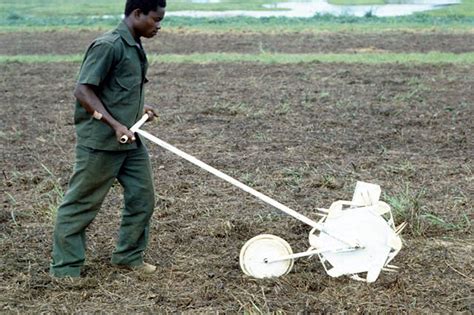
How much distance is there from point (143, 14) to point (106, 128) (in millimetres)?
643

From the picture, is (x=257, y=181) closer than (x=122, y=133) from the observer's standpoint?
No

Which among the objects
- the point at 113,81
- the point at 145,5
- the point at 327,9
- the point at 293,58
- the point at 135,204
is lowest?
the point at 327,9

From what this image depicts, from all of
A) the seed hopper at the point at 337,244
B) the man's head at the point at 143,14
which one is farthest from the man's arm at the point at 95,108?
the man's head at the point at 143,14

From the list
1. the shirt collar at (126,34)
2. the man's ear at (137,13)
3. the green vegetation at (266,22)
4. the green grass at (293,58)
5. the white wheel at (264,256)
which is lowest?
the green vegetation at (266,22)

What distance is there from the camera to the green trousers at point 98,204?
420 cm

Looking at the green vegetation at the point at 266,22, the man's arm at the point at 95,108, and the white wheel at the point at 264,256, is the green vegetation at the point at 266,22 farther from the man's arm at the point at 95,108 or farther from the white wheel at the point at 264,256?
the man's arm at the point at 95,108

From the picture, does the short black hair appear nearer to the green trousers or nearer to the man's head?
the man's head

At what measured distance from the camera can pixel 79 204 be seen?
13.9 ft

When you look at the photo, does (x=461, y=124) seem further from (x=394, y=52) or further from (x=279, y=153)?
(x=394, y=52)

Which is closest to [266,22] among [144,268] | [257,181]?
[257,181]

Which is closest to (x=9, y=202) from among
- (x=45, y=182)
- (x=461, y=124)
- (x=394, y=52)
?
(x=45, y=182)

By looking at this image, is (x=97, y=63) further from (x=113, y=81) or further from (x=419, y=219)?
(x=419, y=219)

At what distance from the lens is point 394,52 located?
15.0 metres

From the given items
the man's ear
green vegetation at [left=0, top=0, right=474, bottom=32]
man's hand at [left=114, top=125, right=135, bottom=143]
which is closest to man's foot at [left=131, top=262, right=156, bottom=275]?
man's hand at [left=114, top=125, right=135, bottom=143]
